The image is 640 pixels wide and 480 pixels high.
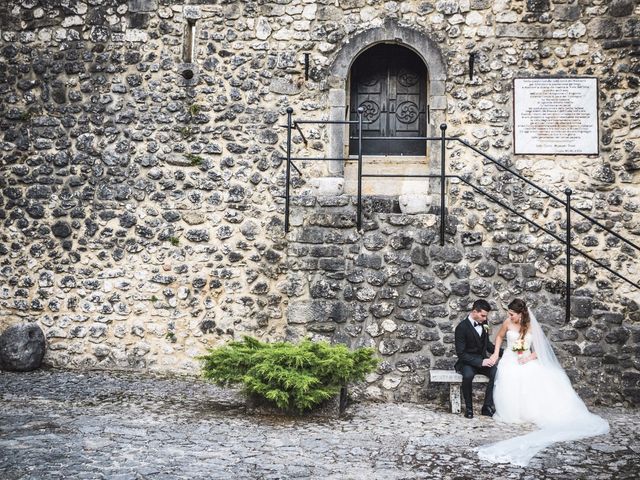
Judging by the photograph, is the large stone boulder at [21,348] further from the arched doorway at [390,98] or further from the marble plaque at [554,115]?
the marble plaque at [554,115]

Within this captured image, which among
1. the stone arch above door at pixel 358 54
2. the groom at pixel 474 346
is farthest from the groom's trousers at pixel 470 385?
the stone arch above door at pixel 358 54

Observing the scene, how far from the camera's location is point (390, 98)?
27.7 ft

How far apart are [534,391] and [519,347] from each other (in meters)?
0.48

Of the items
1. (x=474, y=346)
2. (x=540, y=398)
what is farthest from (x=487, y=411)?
(x=474, y=346)

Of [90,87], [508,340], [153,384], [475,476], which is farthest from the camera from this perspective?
[90,87]

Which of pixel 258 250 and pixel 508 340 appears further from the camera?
pixel 258 250

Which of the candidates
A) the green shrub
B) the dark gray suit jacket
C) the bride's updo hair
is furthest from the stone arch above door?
the green shrub

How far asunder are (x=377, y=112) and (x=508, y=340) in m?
3.61

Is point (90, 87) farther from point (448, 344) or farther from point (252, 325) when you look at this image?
point (448, 344)

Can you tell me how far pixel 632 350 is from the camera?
6.54 metres

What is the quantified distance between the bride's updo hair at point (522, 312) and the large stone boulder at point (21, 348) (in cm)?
553

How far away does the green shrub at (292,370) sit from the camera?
219 inches

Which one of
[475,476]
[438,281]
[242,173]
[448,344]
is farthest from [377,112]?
[475,476]

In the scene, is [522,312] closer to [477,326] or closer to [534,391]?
[477,326]
